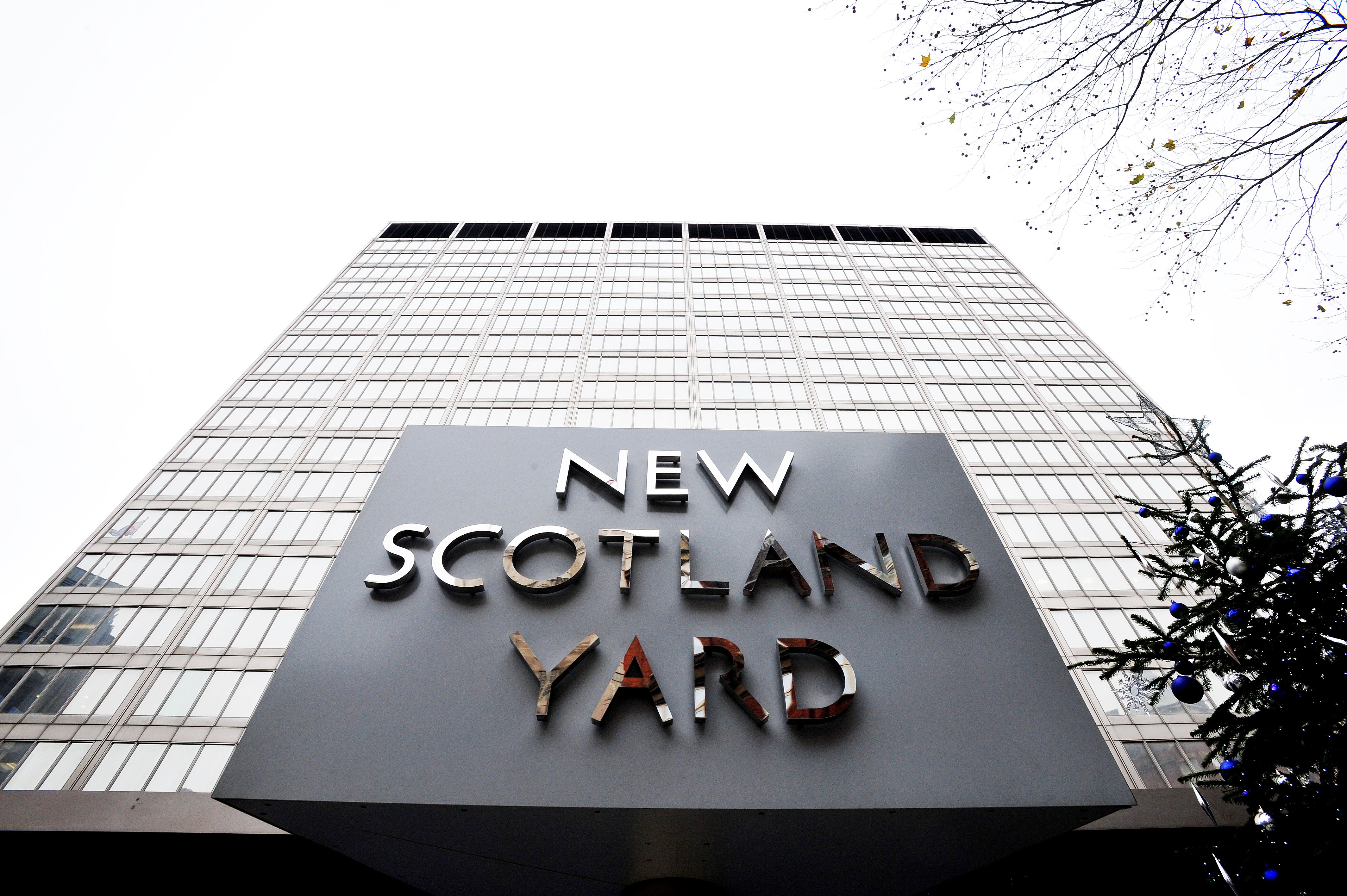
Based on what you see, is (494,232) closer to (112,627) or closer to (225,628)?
(225,628)

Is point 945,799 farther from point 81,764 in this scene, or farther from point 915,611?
point 81,764

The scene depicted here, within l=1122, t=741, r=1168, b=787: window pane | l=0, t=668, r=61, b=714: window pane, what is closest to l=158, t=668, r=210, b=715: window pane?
l=0, t=668, r=61, b=714: window pane

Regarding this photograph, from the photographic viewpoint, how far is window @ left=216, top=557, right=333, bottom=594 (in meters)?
32.6

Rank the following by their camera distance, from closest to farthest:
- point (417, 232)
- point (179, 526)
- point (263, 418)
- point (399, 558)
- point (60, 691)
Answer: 1. point (399, 558)
2. point (60, 691)
3. point (179, 526)
4. point (263, 418)
5. point (417, 232)

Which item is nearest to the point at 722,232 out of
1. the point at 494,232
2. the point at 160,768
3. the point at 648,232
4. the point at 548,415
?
the point at 648,232

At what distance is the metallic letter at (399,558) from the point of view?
928cm

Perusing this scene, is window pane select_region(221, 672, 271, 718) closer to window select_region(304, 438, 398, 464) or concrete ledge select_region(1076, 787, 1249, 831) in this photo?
window select_region(304, 438, 398, 464)

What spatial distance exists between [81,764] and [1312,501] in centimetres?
3847

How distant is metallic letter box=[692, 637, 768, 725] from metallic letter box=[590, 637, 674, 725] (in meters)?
0.37

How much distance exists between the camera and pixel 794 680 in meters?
8.30

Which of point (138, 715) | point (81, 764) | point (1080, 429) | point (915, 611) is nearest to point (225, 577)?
point (138, 715)

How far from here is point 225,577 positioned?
1305 inches

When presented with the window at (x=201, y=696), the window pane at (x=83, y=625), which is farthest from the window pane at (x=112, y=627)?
the window at (x=201, y=696)

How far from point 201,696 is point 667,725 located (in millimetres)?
30071
